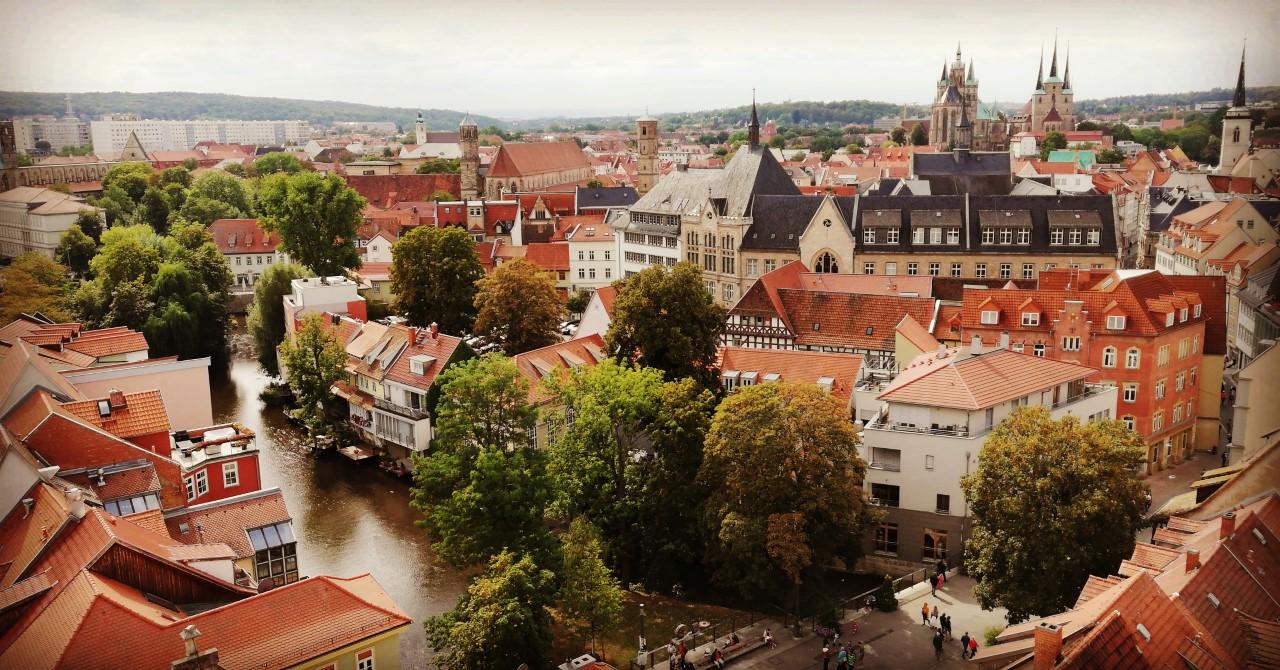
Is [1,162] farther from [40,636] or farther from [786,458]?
[786,458]

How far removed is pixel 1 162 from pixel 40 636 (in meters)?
6.54

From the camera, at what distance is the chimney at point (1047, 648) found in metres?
11.4

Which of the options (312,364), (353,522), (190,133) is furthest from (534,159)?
(190,133)

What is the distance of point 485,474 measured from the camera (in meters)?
17.9

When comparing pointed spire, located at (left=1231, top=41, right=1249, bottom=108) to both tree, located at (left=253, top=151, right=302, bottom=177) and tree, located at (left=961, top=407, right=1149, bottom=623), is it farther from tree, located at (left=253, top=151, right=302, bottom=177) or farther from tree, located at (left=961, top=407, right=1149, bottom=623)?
tree, located at (left=253, top=151, right=302, bottom=177)

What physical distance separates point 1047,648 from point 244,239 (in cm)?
4681

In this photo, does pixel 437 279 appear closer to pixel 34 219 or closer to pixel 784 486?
pixel 34 219

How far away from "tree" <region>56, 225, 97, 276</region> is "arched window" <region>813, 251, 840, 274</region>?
24450 mm

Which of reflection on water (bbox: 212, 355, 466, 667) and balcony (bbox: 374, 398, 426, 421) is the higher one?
balcony (bbox: 374, 398, 426, 421)

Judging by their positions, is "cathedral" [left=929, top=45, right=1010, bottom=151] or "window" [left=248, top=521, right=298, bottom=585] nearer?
"window" [left=248, top=521, right=298, bottom=585]

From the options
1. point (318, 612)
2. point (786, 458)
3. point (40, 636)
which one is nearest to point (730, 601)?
point (786, 458)

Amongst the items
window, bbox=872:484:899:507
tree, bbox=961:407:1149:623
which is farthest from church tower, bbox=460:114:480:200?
tree, bbox=961:407:1149:623

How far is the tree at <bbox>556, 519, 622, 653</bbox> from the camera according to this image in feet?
55.7

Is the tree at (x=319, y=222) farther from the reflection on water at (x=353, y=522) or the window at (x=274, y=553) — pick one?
the window at (x=274, y=553)
